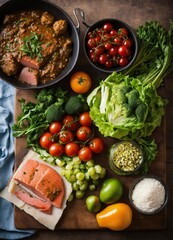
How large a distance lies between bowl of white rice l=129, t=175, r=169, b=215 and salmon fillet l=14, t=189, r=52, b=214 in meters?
0.55

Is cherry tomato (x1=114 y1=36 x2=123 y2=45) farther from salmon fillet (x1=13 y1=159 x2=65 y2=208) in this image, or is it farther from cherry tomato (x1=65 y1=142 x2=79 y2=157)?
salmon fillet (x1=13 y1=159 x2=65 y2=208)

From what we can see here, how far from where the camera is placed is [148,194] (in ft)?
8.73

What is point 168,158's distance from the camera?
291cm

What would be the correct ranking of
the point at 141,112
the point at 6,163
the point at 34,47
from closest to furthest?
1. the point at 141,112
2. the point at 34,47
3. the point at 6,163

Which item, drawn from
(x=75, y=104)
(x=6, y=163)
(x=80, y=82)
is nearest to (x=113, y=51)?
(x=80, y=82)

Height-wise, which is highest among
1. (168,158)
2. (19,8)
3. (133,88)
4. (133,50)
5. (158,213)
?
(19,8)

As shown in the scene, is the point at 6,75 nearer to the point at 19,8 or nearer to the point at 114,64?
the point at 19,8

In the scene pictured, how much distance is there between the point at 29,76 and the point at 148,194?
1058 mm

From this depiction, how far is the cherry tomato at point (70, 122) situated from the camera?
9.00ft

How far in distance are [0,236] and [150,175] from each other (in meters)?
1.09

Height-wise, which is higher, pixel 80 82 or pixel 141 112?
pixel 80 82

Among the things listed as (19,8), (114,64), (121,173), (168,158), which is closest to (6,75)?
(19,8)

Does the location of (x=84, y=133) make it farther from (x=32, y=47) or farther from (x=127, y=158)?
(x=32, y=47)

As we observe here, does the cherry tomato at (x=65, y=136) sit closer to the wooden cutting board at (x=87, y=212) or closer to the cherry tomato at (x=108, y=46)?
the wooden cutting board at (x=87, y=212)
